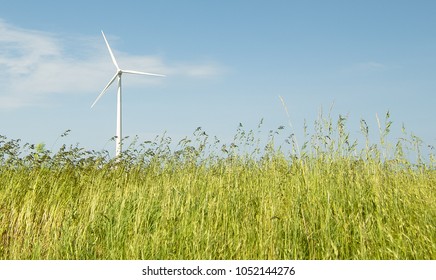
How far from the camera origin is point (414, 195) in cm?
475

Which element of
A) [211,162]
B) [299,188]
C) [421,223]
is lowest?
[421,223]

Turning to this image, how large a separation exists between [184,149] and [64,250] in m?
3.72

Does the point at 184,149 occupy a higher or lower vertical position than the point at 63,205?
higher

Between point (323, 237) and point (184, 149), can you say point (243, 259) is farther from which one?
point (184, 149)

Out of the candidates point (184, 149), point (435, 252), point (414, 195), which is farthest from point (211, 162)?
point (435, 252)

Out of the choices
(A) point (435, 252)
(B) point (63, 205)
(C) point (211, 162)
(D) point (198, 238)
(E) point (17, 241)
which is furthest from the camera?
(C) point (211, 162)

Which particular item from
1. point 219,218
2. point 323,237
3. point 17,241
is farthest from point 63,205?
point 323,237

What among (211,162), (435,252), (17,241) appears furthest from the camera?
(211,162)

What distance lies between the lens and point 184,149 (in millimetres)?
7648

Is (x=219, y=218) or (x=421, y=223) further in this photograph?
(x=219, y=218)

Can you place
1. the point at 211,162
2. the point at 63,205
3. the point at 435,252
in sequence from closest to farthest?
the point at 435,252 → the point at 63,205 → the point at 211,162

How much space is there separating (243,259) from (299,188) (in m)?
1.07

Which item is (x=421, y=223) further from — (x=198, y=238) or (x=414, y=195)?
(x=198, y=238)
